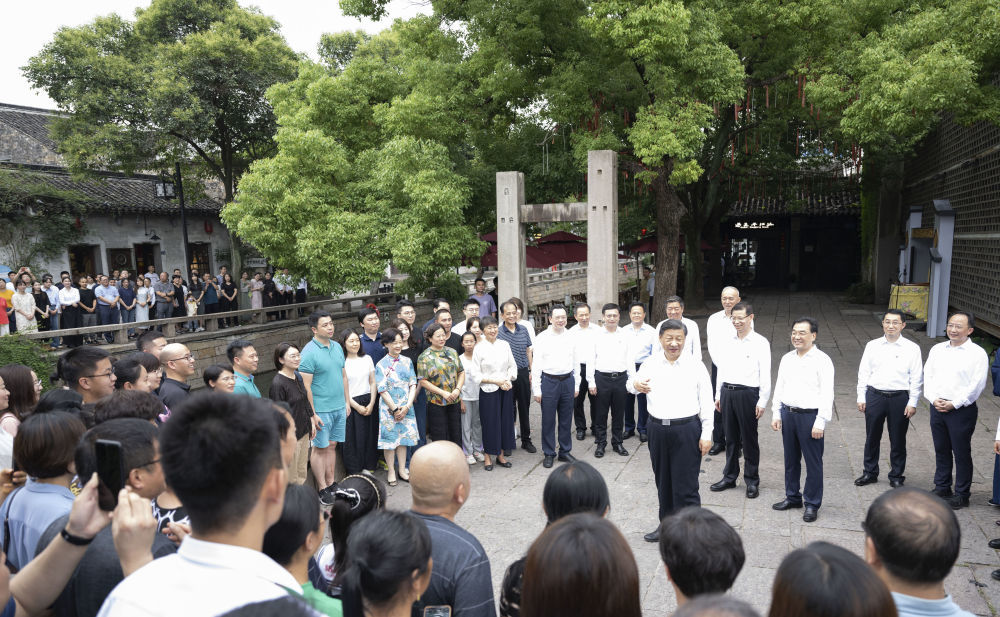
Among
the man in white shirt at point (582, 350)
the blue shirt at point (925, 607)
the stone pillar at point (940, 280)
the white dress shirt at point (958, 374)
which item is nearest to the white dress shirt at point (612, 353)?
the man in white shirt at point (582, 350)

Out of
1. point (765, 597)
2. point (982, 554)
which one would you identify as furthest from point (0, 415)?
point (982, 554)

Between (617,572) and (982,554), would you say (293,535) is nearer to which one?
(617,572)

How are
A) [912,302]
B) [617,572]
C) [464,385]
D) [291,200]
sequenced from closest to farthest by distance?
[617,572]
[464,385]
[291,200]
[912,302]

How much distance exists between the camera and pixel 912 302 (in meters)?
14.7

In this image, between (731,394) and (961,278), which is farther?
(961,278)

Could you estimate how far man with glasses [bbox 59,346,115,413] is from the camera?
4469mm

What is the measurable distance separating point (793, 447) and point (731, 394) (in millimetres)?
724

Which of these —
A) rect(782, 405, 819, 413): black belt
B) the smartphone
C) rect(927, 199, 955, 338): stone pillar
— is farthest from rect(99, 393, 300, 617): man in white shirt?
rect(927, 199, 955, 338): stone pillar

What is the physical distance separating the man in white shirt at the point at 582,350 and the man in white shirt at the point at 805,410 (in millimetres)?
2382

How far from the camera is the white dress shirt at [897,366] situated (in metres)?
5.50

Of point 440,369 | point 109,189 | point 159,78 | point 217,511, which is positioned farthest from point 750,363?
point 109,189

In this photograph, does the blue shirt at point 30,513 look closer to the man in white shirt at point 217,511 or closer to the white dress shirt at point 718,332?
the man in white shirt at point 217,511

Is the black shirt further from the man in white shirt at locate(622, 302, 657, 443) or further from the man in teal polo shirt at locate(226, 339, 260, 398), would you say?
the man in white shirt at locate(622, 302, 657, 443)

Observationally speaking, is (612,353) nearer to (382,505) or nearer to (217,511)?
(382,505)
